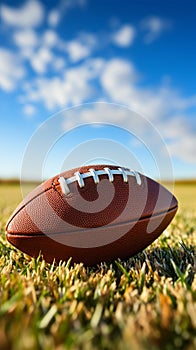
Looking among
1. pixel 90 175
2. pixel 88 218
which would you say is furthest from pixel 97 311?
pixel 90 175

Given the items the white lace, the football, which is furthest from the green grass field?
the white lace

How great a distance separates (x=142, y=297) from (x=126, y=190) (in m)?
0.76

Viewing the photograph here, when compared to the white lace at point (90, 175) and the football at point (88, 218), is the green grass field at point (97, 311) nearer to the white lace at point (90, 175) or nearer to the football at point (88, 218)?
the football at point (88, 218)

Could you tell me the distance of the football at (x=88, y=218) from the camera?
2002 mm

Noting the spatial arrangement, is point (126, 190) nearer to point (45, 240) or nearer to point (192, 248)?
point (45, 240)

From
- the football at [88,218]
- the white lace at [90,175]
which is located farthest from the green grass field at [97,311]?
the white lace at [90,175]

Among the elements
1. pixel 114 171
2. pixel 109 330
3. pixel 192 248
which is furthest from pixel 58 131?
pixel 109 330

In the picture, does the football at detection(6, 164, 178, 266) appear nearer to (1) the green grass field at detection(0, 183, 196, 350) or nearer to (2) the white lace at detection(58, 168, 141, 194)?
(2) the white lace at detection(58, 168, 141, 194)

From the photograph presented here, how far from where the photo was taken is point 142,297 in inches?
57.3

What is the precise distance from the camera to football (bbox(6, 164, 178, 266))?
2.00 meters

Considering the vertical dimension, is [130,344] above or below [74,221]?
below

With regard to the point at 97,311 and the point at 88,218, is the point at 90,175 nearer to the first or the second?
the point at 88,218

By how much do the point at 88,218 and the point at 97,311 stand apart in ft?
2.49

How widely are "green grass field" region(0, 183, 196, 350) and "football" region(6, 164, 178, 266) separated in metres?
0.11
